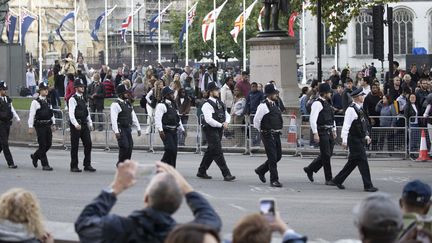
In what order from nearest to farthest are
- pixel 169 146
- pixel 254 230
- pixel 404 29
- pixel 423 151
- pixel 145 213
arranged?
1. pixel 254 230
2. pixel 145 213
3. pixel 169 146
4. pixel 423 151
5. pixel 404 29

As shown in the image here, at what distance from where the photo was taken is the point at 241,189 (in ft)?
64.4

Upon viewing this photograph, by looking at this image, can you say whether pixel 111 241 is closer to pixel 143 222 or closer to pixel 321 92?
pixel 143 222

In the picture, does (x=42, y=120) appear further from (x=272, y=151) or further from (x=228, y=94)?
(x=228, y=94)

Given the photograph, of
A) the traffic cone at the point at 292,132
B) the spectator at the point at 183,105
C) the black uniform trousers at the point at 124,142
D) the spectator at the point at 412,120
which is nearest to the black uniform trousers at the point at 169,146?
the black uniform trousers at the point at 124,142

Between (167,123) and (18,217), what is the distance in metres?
12.9

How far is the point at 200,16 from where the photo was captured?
7212cm

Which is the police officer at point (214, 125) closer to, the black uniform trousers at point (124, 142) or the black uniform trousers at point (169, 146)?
the black uniform trousers at point (169, 146)

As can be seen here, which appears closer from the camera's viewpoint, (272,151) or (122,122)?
(272,151)

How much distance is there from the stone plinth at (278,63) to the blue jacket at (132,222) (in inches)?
946

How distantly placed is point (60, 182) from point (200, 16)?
2050 inches

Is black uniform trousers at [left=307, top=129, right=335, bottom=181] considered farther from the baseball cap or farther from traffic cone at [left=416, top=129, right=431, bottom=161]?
the baseball cap

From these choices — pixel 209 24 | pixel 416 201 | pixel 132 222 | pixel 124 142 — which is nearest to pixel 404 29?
pixel 209 24

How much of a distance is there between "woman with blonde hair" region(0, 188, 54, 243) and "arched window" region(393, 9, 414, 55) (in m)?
65.8

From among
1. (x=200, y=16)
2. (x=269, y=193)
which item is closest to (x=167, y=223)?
(x=269, y=193)
